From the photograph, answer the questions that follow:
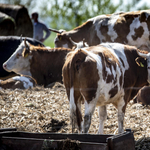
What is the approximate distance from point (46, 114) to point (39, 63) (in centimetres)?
256

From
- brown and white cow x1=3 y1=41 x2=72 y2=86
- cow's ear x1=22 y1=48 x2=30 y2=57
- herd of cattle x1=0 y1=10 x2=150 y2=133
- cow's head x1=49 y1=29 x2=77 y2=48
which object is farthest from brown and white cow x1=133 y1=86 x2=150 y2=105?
cow's head x1=49 y1=29 x2=77 y2=48

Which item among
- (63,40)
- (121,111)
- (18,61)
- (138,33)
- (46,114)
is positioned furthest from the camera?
(63,40)

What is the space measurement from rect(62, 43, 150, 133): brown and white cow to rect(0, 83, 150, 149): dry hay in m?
0.79

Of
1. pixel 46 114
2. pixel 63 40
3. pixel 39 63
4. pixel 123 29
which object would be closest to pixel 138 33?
pixel 123 29

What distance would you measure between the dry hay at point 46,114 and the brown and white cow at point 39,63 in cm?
120

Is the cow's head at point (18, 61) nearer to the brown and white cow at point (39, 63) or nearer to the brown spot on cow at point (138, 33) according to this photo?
the brown and white cow at point (39, 63)

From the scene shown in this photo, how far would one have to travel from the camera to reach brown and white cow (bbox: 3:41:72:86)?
8.10 meters

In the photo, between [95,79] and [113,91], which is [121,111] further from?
→ [95,79]

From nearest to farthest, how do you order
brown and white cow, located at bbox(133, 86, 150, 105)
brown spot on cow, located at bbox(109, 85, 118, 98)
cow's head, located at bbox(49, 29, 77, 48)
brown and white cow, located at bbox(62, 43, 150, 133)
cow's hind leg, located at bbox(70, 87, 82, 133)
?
brown and white cow, located at bbox(62, 43, 150, 133) < cow's hind leg, located at bbox(70, 87, 82, 133) < brown spot on cow, located at bbox(109, 85, 118, 98) < brown and white cow, located at bbox(133, 86, 150, 105) < cow's head, located at bbox(49, 29, 77, 48)

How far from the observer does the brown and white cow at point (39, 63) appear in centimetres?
810

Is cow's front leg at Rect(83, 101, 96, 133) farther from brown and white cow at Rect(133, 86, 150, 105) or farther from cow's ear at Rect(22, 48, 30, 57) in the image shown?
cow's ear at Rect(22, 48, 30, 57)

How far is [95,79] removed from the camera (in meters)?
3.96

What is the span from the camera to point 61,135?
3.62m

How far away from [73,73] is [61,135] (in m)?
0.86
